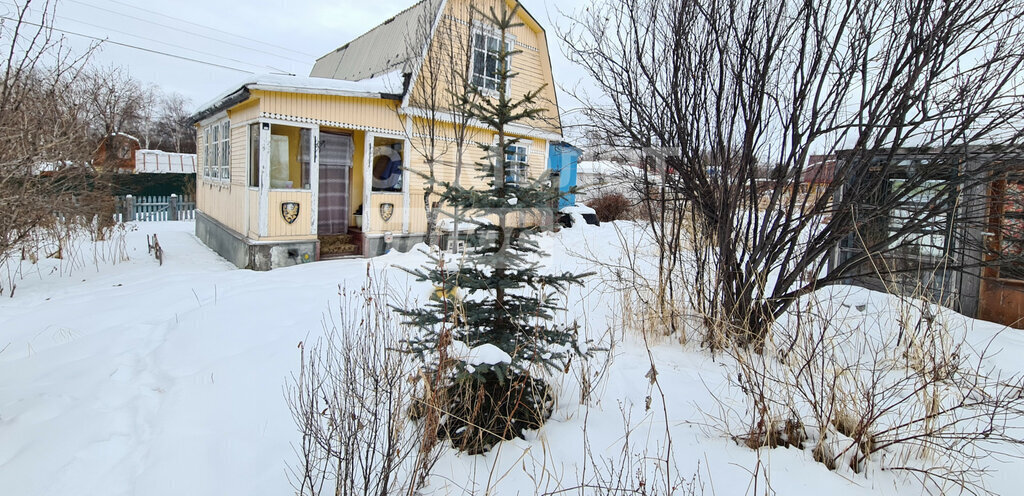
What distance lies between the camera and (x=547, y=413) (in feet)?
10.5

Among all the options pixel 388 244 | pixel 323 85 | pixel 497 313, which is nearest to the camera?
pixel 497 313

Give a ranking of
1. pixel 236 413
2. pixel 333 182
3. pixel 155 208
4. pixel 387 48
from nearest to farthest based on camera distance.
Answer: pixel 236 413 → pixel 333 182 → pixel 387 48 → pixel 155 208

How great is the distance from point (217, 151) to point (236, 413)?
377 inches

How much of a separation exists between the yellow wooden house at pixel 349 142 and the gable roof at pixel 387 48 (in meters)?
0.04

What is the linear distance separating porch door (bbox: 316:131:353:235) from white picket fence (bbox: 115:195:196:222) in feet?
32.4

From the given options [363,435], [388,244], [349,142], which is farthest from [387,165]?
[363,435]

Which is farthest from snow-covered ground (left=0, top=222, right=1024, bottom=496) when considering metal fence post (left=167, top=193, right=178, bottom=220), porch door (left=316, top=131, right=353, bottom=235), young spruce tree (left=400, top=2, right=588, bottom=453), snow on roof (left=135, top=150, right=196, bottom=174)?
snow on roof (left=135, top=150, right=196, bottom=174)

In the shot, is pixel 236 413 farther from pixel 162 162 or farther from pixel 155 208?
pixel 162 162

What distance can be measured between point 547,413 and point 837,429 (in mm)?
1631

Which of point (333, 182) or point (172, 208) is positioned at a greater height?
point (333, 182)

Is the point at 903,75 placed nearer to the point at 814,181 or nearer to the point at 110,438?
the point at 814,181

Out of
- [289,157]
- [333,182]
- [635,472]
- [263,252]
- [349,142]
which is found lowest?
[635,472]

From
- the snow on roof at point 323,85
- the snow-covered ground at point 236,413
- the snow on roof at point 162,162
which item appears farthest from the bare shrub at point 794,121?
the snow on roof at point 162,162

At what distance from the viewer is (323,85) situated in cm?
840
